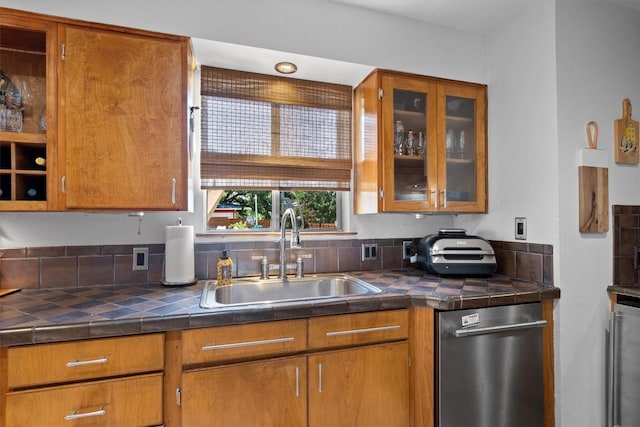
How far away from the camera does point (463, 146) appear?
6.89 ft

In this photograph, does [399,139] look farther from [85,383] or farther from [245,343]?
[85,383]

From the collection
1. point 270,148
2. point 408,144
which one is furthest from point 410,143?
point 270,148

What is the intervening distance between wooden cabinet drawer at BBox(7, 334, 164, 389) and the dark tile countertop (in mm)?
35

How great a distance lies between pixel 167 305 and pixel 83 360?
0.31 meters

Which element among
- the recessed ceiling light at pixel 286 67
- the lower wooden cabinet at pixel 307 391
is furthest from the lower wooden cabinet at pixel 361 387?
the recessed ceiling light at pixel 286 67

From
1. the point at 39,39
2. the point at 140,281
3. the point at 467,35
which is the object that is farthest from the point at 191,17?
the point at 467,35

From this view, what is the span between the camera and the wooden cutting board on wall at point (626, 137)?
180cm

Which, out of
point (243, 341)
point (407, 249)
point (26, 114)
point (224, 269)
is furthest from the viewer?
point (407, 249)

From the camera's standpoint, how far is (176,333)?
123cm

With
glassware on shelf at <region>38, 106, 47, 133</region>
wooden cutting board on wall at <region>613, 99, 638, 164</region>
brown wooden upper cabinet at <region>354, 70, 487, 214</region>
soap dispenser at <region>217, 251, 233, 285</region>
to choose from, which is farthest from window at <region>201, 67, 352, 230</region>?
wooden cutting board on wall at <region>613, 99, 638, 164</region>

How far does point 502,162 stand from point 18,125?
249cm

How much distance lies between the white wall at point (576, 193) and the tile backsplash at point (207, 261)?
0.17 meters

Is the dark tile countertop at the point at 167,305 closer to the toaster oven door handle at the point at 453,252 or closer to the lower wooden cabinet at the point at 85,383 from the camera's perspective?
the lower wooden cabinet at the point at 85,383

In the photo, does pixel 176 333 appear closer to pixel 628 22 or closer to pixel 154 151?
pixel 154 151
